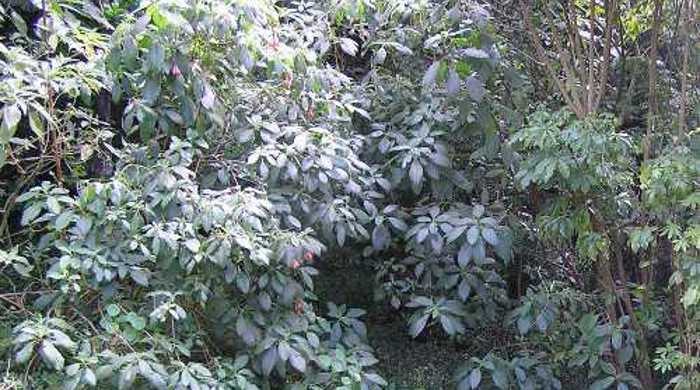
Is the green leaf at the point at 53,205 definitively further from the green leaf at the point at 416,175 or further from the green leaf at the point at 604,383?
the green leaf at the point at 604,383

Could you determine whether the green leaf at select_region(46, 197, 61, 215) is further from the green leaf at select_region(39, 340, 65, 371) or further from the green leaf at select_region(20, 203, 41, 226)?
the green leaf at select_region(39, 340, 65, 371)

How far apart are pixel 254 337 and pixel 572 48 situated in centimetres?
200

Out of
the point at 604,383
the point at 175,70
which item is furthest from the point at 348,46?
the point at 604,383

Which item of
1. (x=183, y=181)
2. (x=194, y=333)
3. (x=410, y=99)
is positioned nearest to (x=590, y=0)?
(x=410, y=99)

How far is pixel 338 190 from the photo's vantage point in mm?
3795

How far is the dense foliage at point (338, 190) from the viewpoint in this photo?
10.2 ft

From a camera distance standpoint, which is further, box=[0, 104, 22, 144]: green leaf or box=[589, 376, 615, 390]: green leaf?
box=[589, 376, 615, 390]: green leaf

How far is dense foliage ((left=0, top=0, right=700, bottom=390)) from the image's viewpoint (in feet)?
10.2

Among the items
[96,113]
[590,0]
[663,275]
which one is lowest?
[96,113]

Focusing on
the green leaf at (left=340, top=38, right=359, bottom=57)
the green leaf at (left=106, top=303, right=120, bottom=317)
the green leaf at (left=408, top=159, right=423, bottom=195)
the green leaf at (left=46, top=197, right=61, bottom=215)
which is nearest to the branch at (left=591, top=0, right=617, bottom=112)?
the green leaf at (left=408, top=159, right=423, bottom=195)

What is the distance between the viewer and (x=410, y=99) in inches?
162

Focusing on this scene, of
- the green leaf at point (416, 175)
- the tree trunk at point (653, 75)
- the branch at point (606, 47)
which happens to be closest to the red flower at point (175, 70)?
the green leaf at point (416, 175)

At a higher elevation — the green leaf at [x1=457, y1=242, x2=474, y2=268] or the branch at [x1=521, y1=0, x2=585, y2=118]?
the branch at [x1=521, y1=0, x2=585, y2=118]

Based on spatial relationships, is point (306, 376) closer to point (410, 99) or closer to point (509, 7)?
point (410, 99)
